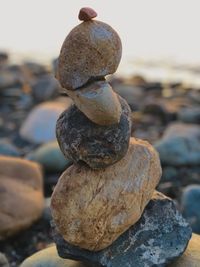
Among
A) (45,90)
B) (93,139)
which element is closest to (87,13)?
(93,139)

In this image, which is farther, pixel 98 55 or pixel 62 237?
pixel 62 237

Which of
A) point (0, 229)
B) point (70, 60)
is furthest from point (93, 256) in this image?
point (0, 229)

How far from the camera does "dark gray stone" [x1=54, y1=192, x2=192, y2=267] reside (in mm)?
2883

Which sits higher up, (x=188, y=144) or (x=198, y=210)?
(x=198, y=210)

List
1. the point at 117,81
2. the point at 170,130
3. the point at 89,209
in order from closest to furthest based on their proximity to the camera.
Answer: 1. the point at 89,209
2. the point at 170,130
3. the point at 117,81

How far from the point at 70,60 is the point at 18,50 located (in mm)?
18718

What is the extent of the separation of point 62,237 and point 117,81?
9856mm

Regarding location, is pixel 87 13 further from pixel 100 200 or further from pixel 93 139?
pixel 100 200

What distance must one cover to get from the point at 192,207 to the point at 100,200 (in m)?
1.86

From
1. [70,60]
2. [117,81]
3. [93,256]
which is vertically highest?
[70,60]

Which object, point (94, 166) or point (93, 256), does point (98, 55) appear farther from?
point (93, 256)

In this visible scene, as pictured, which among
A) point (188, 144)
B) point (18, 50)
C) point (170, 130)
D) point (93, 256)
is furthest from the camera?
point (18, 50)

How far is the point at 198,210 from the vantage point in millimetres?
4414

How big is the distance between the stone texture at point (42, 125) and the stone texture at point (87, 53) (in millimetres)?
4995
